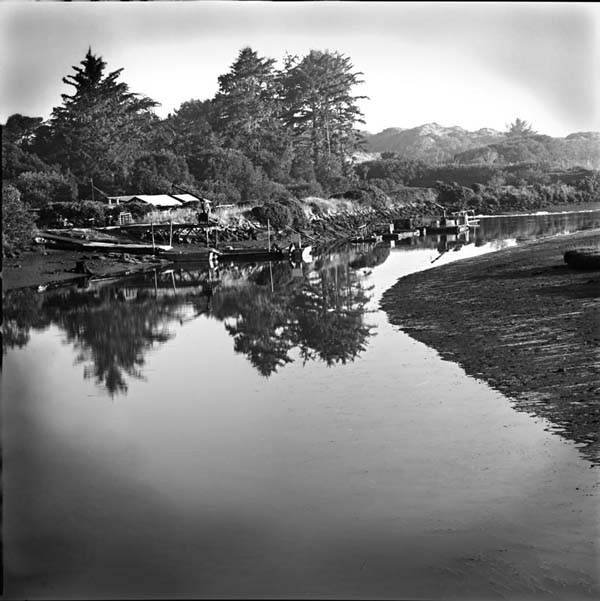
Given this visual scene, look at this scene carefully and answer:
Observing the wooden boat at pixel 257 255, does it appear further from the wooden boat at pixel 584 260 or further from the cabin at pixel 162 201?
the wooden boat at pixel 584 260

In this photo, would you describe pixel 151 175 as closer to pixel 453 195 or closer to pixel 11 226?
pixel 453 195

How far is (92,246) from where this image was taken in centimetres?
2539

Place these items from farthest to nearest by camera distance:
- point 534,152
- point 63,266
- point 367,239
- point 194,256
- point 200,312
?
1. point 534,152
2. point 367,239
3. point 194,256
4. point 63,266
5. point 200,312

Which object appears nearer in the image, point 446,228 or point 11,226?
point 11,226

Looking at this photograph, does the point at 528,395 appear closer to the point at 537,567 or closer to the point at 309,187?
the point at 537,567

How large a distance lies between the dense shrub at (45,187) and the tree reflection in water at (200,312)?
35.8 feet

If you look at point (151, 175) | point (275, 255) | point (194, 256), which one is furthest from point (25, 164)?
point (275, 255)

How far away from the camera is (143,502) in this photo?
16.7ft

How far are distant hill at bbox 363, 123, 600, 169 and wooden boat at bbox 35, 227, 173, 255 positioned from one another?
42.8m

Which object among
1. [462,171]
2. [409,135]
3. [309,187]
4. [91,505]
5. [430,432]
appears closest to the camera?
[91,505]

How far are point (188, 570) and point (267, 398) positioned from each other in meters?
4.25

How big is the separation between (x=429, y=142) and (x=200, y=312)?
2702 inches

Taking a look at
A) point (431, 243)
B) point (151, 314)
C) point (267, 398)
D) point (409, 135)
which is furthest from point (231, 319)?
point (409, 135)

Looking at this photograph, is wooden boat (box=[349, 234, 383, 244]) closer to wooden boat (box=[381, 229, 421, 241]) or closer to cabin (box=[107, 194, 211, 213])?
wooden boat (box=[381, 229, 421, 241])
